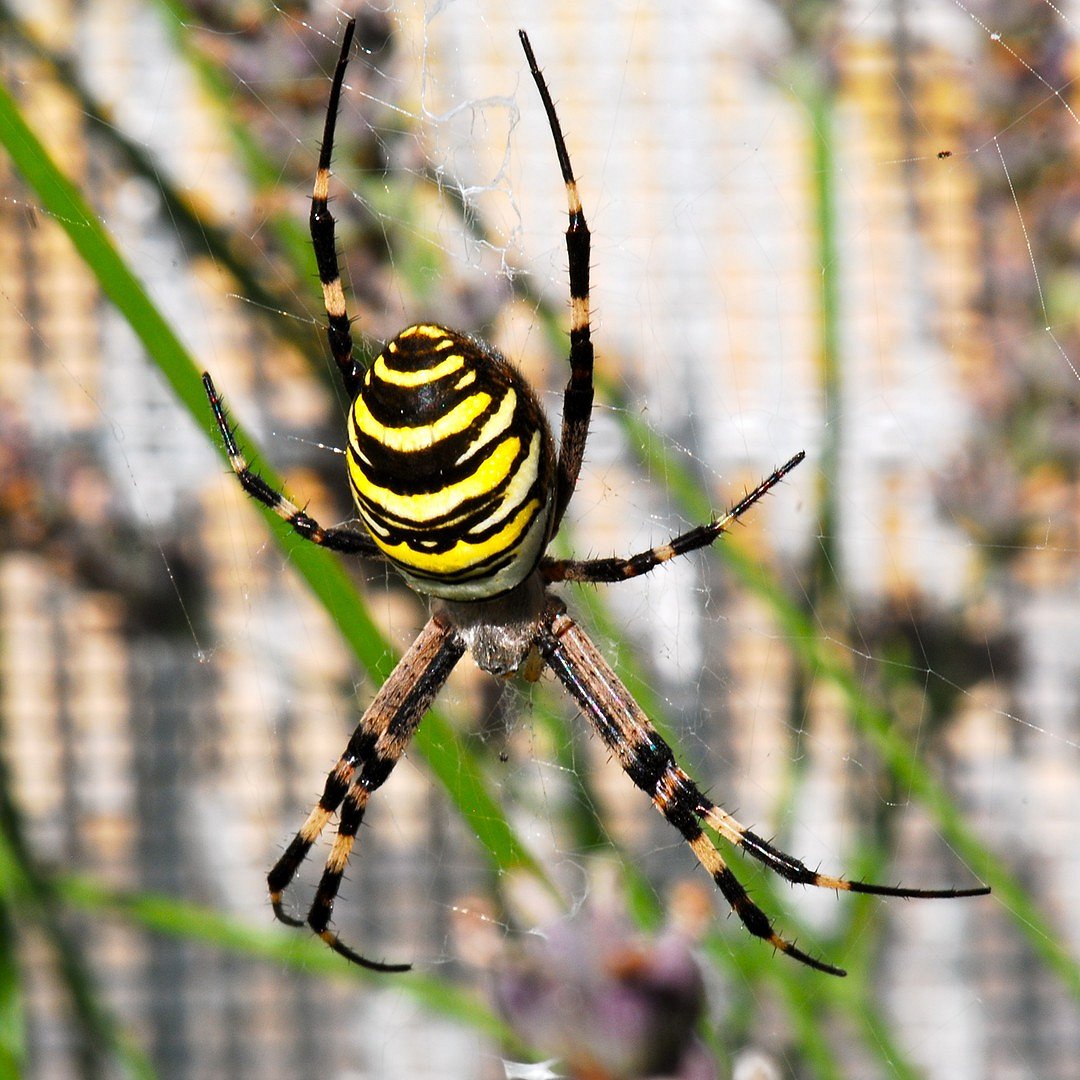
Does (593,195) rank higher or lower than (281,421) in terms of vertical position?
higher

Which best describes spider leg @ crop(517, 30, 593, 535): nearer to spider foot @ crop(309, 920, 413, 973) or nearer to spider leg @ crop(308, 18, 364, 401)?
spider leg @ crop(308, 18, 364, 401)

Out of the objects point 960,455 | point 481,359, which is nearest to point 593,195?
point 960,455

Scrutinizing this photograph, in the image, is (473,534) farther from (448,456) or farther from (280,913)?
(280,913)

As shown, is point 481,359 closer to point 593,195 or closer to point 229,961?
point 593,195

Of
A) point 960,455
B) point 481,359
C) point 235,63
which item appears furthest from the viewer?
point 960,455

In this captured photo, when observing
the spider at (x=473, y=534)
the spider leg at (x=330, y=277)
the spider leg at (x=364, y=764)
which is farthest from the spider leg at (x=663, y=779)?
the spider leg at (x=330, y=277)

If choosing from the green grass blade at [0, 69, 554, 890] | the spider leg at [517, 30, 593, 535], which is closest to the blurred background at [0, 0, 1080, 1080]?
the green grass blade at [0, 69, 554, 890]
